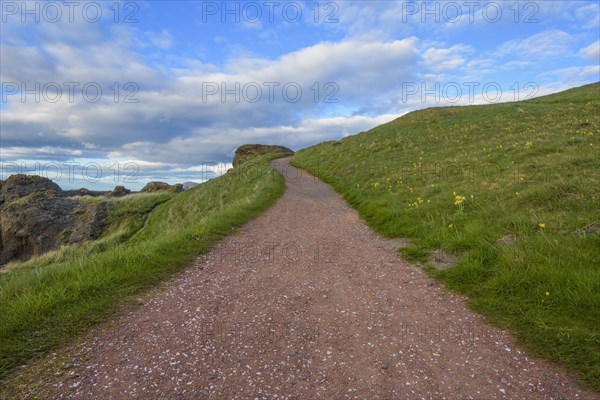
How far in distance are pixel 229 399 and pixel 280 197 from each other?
15.7 meters

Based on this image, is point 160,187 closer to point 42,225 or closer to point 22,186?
point 22,186

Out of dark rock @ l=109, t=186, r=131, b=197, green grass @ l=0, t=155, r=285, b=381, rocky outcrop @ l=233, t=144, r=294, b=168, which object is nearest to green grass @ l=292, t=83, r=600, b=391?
green grass @ l=0, t=155, r=285, b=381

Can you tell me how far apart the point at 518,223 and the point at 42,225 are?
4368 centimetres

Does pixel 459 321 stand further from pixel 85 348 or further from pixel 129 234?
pixel 129 234

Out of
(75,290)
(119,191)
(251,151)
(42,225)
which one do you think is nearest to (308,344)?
(75,290)

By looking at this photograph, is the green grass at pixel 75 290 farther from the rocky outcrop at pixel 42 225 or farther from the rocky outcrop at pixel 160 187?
the rocky outcrop at pixel 160 187

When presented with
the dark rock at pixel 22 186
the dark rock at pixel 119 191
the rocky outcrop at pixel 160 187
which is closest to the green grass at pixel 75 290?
the rocky outcrop at pixel 160 187

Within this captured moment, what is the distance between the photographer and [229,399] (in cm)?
404

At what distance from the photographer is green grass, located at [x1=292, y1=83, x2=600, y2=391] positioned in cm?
532

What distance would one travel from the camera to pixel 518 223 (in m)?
8.78

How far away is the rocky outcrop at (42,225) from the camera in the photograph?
3469 cm

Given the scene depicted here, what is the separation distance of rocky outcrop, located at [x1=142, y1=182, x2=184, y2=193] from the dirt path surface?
4698cm

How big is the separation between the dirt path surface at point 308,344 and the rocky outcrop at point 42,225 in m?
32.5

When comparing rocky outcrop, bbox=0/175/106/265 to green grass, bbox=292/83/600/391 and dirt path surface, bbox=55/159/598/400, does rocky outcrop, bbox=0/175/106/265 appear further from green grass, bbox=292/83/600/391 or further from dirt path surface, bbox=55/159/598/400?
dirt path surface, bbox=55/159/598/400
